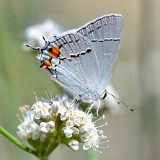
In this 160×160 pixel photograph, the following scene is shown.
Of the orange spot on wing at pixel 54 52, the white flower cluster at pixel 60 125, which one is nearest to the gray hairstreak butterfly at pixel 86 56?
the orange spot on wing at pixel 54 52

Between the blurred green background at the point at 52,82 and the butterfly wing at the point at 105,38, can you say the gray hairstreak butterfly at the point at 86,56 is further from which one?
the blurred green background at the point at 52,82

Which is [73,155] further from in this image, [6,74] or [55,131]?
[55,131]

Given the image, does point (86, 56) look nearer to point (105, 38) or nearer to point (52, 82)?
point (105, 38)

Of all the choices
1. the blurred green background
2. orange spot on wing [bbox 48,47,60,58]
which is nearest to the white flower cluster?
the blurred green background

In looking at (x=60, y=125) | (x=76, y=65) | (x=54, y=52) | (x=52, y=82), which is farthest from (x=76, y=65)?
(x=52, y=82)

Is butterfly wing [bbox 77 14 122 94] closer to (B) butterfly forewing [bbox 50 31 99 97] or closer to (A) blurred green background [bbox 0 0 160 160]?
(B) butterfly forewing [bbox 50 31 99 97]

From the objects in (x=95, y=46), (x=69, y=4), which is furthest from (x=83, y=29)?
(x=69, y=4)
